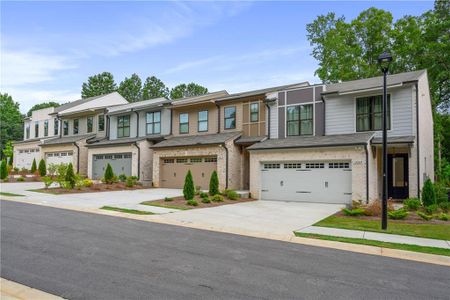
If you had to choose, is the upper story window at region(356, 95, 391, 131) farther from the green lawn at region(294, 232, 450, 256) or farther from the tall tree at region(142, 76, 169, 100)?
the tall tree at region(142, 76, 169, 100)

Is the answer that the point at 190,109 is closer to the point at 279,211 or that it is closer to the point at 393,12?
the point at 279,211

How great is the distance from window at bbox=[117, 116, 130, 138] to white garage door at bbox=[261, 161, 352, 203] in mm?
15290

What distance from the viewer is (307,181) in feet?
59.5

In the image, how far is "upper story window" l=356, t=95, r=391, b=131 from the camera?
1836cm

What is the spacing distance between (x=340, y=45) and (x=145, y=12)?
87.8ft

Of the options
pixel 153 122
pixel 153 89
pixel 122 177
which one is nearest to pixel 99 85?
pixel 153 89

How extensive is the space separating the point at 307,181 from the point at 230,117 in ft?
27.0

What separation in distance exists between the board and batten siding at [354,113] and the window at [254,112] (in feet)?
15.4

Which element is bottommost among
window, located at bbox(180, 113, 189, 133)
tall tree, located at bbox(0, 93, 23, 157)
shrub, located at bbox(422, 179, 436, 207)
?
shrub, located at bbox(422, 179, 436, 207)

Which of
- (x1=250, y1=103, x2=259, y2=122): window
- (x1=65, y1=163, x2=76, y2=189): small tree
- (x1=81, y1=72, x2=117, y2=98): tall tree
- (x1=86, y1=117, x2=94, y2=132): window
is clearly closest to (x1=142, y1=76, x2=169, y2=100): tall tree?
(x1=81, y1=72, x2=117, y2=98): tall tree

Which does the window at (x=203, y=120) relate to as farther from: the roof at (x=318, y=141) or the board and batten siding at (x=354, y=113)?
the board and batten siding at (x=354, y=113)

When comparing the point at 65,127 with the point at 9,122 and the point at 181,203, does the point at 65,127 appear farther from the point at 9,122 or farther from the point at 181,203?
the point at 9,122

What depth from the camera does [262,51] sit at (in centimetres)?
2212

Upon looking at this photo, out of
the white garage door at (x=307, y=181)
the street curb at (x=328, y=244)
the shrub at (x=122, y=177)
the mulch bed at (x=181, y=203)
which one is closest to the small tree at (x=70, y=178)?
the shrub at (x=122, y=177)
